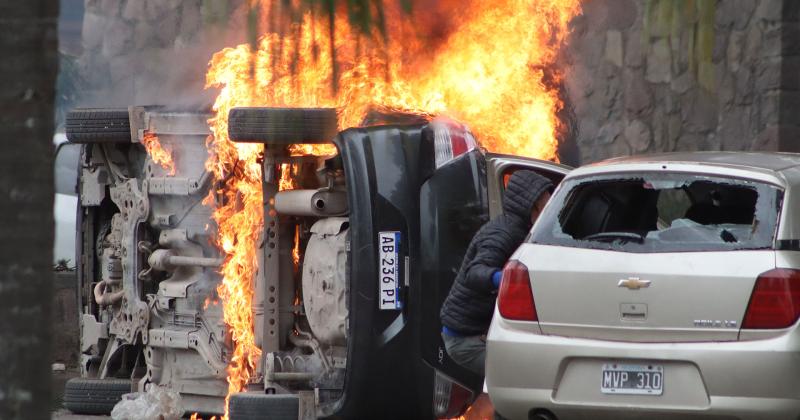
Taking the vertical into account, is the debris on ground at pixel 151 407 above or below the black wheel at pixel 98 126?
below

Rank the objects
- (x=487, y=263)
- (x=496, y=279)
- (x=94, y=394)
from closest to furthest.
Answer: (x=496, y=279), (x=487, y=263), (x=94, y=394)

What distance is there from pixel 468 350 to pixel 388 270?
0.66m

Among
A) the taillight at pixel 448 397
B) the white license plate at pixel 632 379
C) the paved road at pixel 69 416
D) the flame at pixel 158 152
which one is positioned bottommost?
the paved road at pixel 69 416

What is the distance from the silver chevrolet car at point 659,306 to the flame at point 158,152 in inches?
113

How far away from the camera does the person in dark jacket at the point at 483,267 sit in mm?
7215

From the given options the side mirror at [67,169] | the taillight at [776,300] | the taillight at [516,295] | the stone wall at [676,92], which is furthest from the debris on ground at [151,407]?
the side mirror at [67,169]

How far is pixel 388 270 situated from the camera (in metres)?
7.75

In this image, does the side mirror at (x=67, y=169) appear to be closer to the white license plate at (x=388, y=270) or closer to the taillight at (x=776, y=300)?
the white license plate at (x=388, y=270)

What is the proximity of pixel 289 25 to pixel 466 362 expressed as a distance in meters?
4.21

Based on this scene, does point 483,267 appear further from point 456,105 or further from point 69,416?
point 69,416

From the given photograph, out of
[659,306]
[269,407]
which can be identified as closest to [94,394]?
[269,407]

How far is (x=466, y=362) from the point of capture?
24.3 ft

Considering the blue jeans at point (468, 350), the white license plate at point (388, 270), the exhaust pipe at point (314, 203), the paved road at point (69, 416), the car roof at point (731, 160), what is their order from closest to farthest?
1. the car roof at point (731, 160)
2. the blue jeans at point (468, 350)
3. the white license plate at point (388, 270)
4. the exhaust pipe at point (314, 203)
5. the paved road at point (69, 416)

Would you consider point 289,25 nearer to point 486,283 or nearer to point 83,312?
point 486,283
